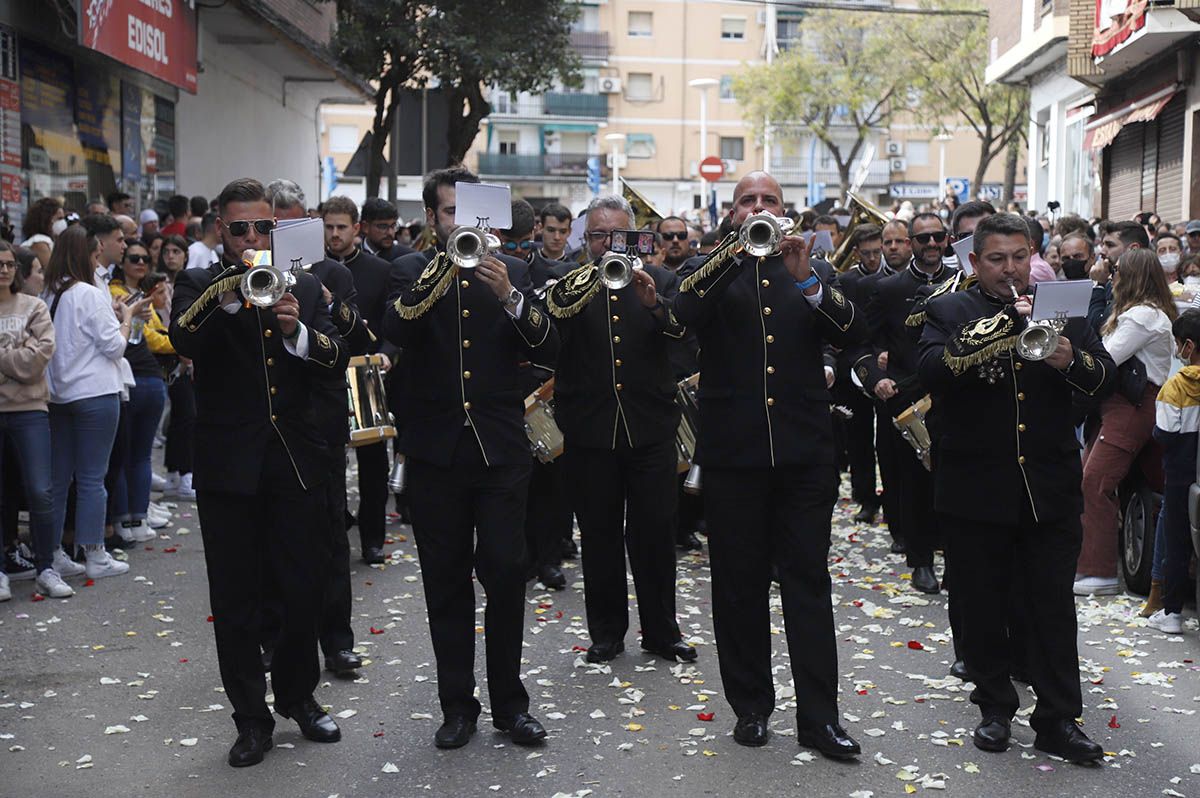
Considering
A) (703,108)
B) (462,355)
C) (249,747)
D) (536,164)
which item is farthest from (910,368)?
(536,164)

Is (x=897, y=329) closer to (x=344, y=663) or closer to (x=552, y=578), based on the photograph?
(x=552, y=578)

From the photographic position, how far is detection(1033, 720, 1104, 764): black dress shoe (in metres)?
6.01

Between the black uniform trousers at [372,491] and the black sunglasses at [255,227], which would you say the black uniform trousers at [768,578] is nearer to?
the black sunglasses at [255,227]

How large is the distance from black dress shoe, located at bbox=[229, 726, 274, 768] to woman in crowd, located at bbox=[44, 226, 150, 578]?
3.77m

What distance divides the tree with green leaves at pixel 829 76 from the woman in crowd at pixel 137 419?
121 ft

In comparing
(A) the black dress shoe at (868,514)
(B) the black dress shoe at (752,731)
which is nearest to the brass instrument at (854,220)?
(A) the black dress shoe at (868,514)

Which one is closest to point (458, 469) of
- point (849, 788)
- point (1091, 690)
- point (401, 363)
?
point (401, 363)

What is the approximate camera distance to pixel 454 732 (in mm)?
6297

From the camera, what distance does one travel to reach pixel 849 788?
5.78 meters

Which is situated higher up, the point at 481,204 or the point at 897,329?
the point at 481,204

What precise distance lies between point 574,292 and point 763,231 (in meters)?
1.49

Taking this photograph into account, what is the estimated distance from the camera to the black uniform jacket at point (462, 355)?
6.28m

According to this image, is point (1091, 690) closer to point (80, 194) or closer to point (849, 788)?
point (849, 788)

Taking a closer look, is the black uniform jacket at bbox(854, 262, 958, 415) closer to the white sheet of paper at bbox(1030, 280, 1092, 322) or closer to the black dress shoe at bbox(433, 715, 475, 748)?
the white sheet of paper at bbox(1030, 280, 1092, 322)
